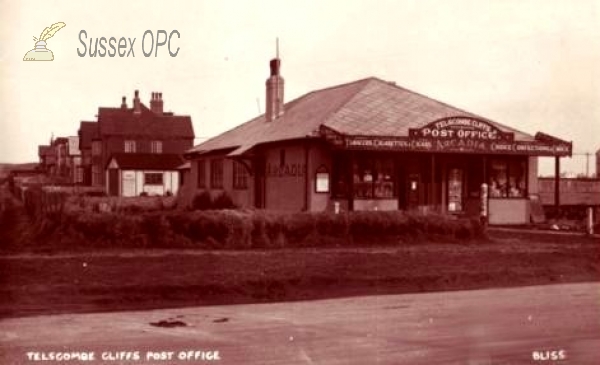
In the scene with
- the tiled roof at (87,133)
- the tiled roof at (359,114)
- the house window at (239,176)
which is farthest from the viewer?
the tiled roof at (87,133)

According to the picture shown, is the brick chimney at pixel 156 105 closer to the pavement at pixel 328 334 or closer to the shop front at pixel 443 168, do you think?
the shop front at pixel 443 168

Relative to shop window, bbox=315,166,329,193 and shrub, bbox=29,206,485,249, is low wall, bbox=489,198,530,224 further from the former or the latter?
shrub, bbox=29,206,485,249

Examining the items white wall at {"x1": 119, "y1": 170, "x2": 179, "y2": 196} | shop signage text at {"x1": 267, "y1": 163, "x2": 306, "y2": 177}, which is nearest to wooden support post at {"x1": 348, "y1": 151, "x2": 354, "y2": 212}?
shop signage text at {"x1": 267, "y1": 163, "x2": 306, "y2": 177}

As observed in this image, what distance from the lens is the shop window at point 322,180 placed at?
2714cm

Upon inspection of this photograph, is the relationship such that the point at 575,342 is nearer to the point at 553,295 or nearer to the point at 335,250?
the point at 553,295

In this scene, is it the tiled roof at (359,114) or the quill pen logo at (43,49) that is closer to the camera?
the quill pen logo at (43,49)

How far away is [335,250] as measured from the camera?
17.2 m

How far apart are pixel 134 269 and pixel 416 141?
1420cm

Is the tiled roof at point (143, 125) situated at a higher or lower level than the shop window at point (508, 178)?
higher

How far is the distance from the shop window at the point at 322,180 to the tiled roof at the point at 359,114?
1.33 metres

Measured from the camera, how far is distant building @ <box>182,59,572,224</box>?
26.6 metres

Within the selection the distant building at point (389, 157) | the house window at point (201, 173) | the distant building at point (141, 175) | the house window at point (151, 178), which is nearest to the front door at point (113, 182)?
the distant building at point (141, 175)

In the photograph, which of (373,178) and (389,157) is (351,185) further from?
(389,157)

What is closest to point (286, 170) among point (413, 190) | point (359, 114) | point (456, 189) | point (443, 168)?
point (359, 114)
